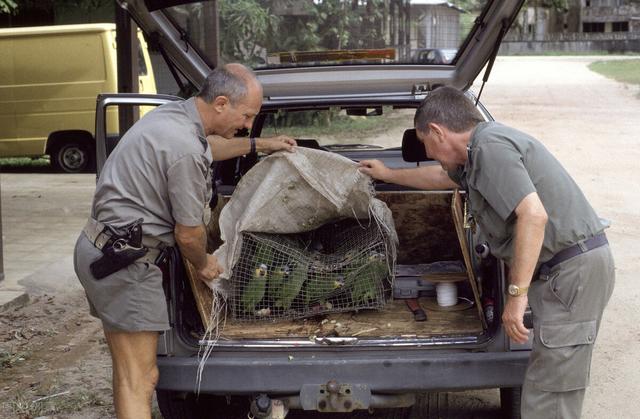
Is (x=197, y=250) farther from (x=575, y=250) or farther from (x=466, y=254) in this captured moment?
(x=575, y=250)

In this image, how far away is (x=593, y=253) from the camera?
3.48 metres

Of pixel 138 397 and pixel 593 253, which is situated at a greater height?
pixel 593 253

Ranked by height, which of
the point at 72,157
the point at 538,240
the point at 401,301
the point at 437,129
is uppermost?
the point at 437,129

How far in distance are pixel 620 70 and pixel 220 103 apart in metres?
33.4

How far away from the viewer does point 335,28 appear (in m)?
5.76

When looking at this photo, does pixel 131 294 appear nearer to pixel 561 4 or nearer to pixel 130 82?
pixel 130 82

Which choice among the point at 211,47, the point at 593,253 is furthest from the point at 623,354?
the point at 211,47

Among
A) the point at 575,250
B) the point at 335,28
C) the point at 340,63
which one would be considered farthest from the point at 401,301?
the point at 335,28

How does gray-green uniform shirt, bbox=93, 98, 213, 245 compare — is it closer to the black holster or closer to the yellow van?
the black holster

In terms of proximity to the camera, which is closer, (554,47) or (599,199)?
(599,199)

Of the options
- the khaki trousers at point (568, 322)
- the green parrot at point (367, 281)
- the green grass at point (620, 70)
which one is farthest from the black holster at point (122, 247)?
the green grass at point (620, 70)

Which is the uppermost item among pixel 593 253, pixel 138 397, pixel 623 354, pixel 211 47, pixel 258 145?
pixel 211 47

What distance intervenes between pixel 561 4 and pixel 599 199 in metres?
47.5

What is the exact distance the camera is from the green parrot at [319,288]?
14.5 ft
